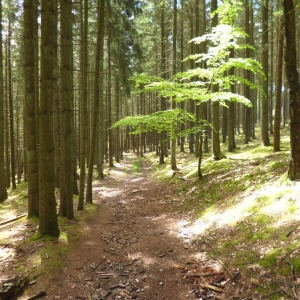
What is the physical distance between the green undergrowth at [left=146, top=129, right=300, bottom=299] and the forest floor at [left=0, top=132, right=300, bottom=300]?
27 mm

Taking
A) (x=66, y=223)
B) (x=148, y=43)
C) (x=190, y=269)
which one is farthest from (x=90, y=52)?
(x=190, y=269)

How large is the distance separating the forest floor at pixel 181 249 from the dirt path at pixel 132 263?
21 millimetres

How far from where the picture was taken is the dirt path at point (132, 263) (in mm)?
5387

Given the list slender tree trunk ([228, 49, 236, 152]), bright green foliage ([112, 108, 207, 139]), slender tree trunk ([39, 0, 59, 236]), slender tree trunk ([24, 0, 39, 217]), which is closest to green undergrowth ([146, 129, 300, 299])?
bright green foliage ([112, 108, 207, 139])

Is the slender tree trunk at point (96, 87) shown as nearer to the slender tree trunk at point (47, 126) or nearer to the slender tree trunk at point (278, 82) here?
the slender tree trunk at point (47, 126)

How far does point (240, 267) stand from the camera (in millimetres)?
5738

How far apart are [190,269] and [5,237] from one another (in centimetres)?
521

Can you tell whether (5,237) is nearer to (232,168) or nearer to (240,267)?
(240,267)

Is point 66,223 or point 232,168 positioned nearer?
point 66,223

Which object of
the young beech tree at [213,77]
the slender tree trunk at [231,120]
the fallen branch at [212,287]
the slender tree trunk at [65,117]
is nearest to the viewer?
the fallen branch at [212,287]

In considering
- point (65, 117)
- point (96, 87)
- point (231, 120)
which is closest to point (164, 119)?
point (96, 87)

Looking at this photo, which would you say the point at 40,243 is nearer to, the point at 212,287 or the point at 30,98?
the point at 212,287

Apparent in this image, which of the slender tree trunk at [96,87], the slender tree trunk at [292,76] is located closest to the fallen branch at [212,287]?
the slender tree trunk at [292,76]

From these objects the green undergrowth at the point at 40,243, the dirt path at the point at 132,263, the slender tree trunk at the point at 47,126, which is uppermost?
the slender tree trunk at the point at 47,126
